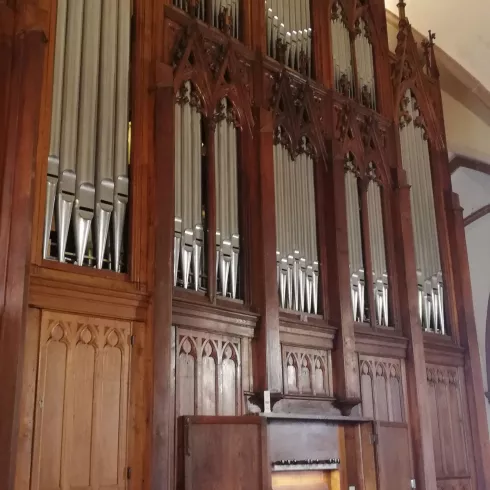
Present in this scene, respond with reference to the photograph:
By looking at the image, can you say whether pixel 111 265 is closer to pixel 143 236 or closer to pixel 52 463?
pixel 143 236

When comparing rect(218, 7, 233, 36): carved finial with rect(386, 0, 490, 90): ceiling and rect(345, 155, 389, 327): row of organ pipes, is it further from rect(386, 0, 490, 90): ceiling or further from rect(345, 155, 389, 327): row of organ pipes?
rect(386, 0, 490, 90): ceiling

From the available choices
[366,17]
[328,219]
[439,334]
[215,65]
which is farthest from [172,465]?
[366,17]

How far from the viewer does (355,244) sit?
773cm

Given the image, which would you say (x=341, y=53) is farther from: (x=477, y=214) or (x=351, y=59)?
(x=477, y=214)

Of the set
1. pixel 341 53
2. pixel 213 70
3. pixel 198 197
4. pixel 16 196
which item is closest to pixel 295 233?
pixel 198 197

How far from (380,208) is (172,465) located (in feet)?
13.4

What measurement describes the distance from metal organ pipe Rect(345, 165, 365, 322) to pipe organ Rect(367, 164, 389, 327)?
19cm

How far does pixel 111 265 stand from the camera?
18.3 ft

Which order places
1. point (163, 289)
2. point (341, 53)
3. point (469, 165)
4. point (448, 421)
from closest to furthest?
point (163, 289) → point (448, 421) → point (341, 53) → point (469, 165)

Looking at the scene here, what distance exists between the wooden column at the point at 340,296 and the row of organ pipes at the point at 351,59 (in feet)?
4.04

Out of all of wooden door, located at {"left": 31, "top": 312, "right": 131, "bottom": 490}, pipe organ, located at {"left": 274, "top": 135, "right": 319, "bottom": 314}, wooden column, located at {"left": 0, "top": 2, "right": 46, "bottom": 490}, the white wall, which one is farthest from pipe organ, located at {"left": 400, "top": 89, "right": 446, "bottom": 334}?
wooden column, located at {"left": 0, "top": 2, "right": 46, "bottom": 490}

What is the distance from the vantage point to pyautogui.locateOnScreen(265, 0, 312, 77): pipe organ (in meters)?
7.74

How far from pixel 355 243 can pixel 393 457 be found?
227cm

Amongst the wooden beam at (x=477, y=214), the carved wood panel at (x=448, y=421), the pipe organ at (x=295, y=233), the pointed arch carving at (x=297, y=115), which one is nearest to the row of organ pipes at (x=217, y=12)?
the pointed arch carving at (x=297, y=115)
